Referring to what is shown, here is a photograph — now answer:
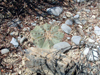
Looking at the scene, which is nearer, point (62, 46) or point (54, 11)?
point (62, 46)

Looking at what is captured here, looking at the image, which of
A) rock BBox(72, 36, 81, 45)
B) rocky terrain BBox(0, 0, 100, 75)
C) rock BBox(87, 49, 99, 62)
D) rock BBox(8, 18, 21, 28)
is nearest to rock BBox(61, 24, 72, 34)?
rocky terrain BBox(0, 0, 100, 75)

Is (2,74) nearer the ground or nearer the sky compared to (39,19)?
nearer the ground

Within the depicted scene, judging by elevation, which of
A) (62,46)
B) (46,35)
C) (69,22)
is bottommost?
(62,46)

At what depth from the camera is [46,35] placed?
3.00 metres

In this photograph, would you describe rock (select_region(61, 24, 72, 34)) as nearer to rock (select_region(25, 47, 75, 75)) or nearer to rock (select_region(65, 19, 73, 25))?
rock (select_region(65, 19, 73, 25))

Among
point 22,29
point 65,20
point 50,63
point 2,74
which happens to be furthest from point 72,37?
point 2,74

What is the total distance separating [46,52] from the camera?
2543 mm

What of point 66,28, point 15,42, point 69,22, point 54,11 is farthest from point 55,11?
point 15,42

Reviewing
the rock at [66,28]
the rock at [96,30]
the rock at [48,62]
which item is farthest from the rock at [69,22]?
the rock at [48,62]

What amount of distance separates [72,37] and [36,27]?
101 cm

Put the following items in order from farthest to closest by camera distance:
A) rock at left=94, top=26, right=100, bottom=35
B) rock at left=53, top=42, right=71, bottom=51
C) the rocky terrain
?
1. rock at left=94, top=26, right=100, bottom=35
2. rock at left=53, top=42, right=71, bottom=51
3. the rocky terrain

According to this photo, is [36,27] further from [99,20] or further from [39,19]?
[99,20]

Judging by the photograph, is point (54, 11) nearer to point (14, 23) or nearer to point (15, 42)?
point (14, 23)

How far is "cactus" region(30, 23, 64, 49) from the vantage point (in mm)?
2832
